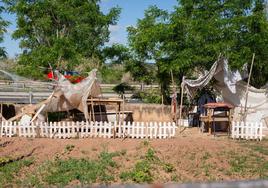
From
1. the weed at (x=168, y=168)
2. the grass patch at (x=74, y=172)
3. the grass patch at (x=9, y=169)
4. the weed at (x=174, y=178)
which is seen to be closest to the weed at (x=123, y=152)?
the grass patch at (x=74, y=172)

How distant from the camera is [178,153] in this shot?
12.9m

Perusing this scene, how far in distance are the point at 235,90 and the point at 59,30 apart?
10.1m

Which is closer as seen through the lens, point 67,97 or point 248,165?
point 248,165

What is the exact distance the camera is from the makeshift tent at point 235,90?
A: 18438 millimetres

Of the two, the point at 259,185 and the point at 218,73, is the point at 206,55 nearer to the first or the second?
the point at 218,73

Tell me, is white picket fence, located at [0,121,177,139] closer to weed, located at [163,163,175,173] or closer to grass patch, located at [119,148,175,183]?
grass patch, located at [119,148,175,183]

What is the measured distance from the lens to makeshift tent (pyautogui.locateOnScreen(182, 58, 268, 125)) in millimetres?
18438

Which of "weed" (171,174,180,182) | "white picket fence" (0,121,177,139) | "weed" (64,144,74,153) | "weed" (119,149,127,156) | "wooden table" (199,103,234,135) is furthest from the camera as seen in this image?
"wooden table" (199,103,234,135)

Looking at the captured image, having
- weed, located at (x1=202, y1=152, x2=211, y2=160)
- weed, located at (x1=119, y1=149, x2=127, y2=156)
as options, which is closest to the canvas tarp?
weed, located at (x1=119, y1=149, x2=127, y2=156)

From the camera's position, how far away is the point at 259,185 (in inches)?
106

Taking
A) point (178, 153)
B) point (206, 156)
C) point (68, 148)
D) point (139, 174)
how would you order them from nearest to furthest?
1. point (139, 174)
2. point (206, 156)
3. point (178, 153)
4. point (68, 148)

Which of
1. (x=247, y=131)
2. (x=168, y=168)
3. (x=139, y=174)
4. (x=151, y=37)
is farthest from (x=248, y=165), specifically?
(x=151, y=37)

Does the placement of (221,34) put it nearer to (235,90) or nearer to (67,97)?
(235,90)

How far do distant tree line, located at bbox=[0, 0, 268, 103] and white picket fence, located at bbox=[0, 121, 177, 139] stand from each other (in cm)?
423
